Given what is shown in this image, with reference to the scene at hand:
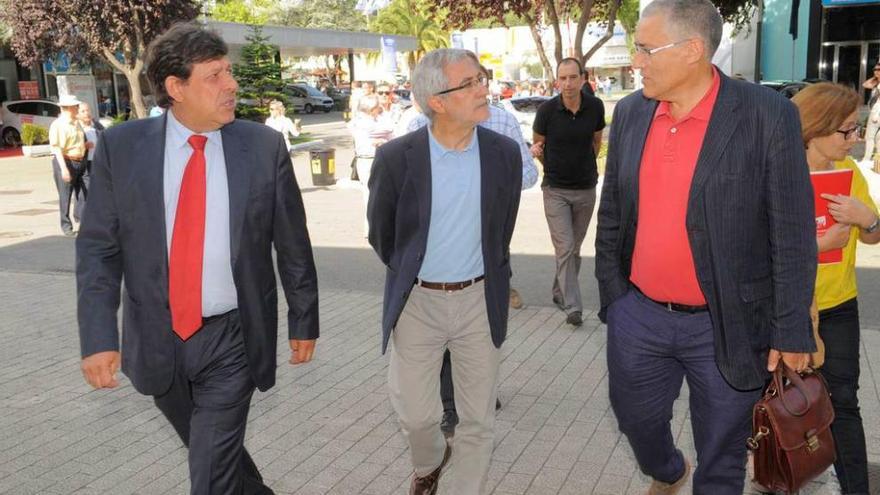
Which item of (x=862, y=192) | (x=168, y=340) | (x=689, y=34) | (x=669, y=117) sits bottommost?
(x=168, y=340)

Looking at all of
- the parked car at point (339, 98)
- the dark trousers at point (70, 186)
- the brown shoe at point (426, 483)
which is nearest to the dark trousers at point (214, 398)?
the brown shoe at point (426, 483)

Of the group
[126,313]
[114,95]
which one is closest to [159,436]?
[126,313]

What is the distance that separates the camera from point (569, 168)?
6848 millimetres

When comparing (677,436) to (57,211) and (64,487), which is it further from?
(57,211)

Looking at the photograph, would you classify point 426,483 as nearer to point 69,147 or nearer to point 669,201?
point 669,201

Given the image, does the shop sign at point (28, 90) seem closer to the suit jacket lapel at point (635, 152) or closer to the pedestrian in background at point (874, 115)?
the pedestrian in background at point (874, 115)

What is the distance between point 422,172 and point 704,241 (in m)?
1.20

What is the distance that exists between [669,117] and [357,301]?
5.46 meters

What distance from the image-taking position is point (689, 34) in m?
3.04

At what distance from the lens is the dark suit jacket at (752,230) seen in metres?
2.93

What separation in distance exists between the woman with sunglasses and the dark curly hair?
7.18ft

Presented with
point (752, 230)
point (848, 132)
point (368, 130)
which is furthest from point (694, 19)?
point (368, 130)

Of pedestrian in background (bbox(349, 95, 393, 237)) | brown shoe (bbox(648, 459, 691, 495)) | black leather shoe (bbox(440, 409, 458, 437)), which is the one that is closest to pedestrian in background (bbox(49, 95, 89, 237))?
pedestrian in background (bbox(349, 95, 393, 237))

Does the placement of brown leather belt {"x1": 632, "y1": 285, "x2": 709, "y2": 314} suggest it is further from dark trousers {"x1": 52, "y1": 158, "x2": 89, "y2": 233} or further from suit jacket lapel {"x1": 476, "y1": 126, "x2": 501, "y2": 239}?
dark trousers {"x1": 52, "y1": 158, "x2": 89, "y2": 233}
